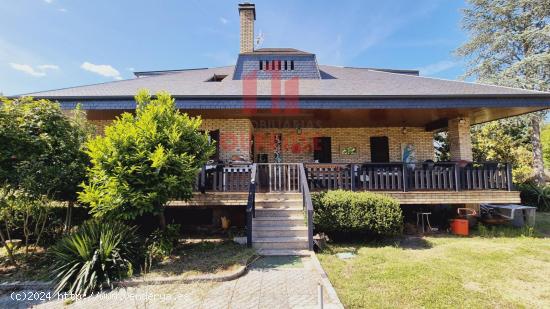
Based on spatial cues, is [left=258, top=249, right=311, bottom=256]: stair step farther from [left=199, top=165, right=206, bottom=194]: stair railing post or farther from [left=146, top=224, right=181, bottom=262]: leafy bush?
[left=199, top=165, right=206, bottom=194]: stair railing post

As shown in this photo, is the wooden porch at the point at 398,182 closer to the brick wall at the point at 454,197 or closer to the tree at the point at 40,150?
the brick wall at the point at 454,197

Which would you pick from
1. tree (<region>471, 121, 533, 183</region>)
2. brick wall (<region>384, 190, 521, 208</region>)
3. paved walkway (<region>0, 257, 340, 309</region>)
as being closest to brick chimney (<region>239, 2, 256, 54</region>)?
brick wall (<region>384, 190, 521, 208</region>)

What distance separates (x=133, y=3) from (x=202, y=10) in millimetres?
2681

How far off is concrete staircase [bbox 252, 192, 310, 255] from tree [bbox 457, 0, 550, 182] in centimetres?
1488

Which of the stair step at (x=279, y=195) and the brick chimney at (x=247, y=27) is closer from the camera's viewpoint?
the stair step at (x=279, y=195)

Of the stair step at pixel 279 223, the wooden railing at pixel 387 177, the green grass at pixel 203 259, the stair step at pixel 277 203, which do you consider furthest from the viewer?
the wooden railing at pixel 387 177

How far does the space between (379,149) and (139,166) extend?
29.8 ft

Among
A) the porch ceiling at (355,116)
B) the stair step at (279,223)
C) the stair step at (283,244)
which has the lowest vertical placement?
the stair step at (283,244)

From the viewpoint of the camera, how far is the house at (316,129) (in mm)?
6691

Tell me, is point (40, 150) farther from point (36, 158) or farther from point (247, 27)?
point (247, 27)

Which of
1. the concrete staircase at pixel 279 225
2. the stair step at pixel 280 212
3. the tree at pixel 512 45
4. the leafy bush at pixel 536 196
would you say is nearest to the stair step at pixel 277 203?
the concrete staircase at pixel 279 225

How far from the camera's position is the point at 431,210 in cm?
794

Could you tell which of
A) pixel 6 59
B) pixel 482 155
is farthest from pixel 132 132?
pixel 482 155

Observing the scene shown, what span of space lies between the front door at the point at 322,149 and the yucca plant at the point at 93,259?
7.41 m
